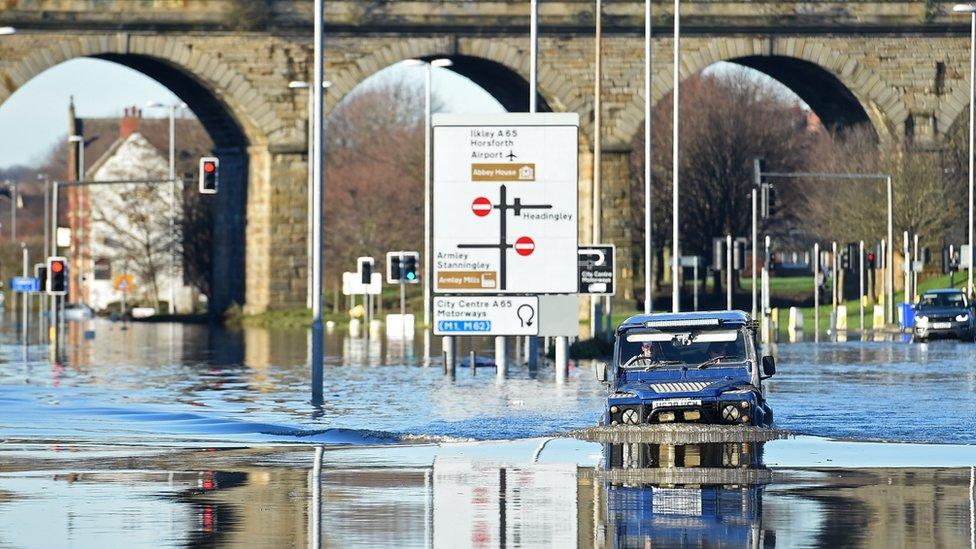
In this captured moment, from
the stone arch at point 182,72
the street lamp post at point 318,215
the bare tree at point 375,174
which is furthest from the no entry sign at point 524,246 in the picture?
the bare tree at point 375,174

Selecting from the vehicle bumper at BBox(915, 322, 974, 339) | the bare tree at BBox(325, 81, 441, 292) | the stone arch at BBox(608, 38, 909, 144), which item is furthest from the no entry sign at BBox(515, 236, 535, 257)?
the bare tree at BBox(325, 81, 441, 292)

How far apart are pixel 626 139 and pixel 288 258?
40.3 ft

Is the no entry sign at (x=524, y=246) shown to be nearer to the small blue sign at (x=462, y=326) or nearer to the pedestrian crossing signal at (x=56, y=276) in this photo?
the small blue sign at (x=462, y=326)

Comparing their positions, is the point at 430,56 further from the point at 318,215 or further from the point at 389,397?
the point at 318,215

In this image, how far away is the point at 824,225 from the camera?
281 feet

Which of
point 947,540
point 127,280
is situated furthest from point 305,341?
point 127,280

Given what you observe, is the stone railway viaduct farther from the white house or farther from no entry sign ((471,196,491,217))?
no entry sign ((471,196,491,217))

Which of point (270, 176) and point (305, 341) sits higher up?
point (270, 176)

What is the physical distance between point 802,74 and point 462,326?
50.7 m

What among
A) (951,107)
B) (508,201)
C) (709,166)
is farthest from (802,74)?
(508,201)

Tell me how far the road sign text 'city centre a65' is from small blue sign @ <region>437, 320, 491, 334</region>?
44 centimetres

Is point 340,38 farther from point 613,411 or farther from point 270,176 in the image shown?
point 613,411

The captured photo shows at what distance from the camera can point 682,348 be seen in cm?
2234

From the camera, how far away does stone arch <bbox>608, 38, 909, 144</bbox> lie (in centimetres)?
7562
